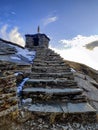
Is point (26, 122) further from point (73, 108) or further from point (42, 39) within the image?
point (42, 39)

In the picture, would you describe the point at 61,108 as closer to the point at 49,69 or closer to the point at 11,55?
the point at 49,69

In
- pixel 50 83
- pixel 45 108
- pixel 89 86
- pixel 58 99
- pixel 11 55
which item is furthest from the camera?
pixel 89 86

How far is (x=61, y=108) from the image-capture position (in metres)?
5.27

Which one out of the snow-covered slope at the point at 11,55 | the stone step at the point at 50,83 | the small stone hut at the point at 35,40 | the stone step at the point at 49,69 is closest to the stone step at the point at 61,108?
the stone step at the point at 50,83

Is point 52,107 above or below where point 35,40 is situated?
below

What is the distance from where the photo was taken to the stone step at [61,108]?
16.6 feet

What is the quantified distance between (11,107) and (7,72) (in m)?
0.90

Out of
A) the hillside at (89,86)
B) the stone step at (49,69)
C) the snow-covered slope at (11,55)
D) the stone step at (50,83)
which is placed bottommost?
the hillside at (89,86)

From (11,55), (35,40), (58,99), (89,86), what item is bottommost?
(89,86)

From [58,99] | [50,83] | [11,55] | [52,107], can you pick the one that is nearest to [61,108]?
[52,107]

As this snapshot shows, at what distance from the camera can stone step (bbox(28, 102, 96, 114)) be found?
5051 millimetres

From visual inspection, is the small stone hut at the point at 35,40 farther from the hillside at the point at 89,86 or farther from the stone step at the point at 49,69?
the stone step at the point at 49,69

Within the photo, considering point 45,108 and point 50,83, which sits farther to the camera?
point 50,83

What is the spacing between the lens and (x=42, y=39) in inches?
711
